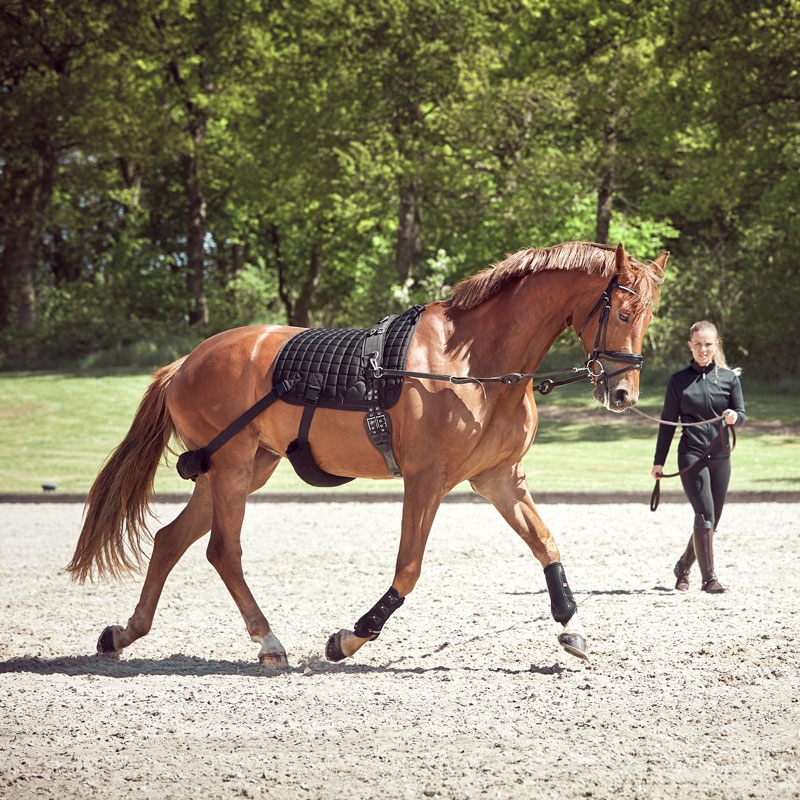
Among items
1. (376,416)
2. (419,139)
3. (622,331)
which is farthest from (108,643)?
(419,139)

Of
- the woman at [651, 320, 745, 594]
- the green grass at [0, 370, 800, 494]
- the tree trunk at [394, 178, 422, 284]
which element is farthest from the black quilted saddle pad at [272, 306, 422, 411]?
the tree trunk at [394, 178, 422, 284]

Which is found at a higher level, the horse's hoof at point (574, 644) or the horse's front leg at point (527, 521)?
the horse's front leg at point (527, 521)

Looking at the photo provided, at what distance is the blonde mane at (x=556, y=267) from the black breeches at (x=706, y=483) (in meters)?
2.36

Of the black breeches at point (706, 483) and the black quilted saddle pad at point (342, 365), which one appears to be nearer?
the black quilted saddle pad at point (342, 365)

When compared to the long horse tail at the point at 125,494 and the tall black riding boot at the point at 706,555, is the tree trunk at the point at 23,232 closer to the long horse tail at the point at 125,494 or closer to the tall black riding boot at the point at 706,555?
the long horse tail at the point at 125,494

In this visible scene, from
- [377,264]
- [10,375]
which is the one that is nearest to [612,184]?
[377,264]

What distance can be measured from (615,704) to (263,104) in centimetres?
3047

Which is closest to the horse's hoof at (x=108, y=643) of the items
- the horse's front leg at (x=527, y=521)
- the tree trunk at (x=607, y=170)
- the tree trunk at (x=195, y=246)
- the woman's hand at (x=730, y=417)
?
the horse's front leg at (x=527, y=521)

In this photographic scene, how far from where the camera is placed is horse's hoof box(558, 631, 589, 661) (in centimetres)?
573

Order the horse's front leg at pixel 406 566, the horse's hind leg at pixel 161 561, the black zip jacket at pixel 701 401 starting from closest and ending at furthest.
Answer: the horse's front leg at pixel 406 566
the horse's hind leg at pixel 161 561
the black zip jacket at pixel 701 401

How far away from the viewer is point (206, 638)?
21.8 feet

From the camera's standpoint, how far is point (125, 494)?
6.48 m

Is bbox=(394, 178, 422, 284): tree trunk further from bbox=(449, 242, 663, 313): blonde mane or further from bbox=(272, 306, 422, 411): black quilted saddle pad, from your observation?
bbox=(449, 242, 663, 313): blonde mane

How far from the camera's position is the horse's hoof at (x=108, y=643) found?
20.2ft
